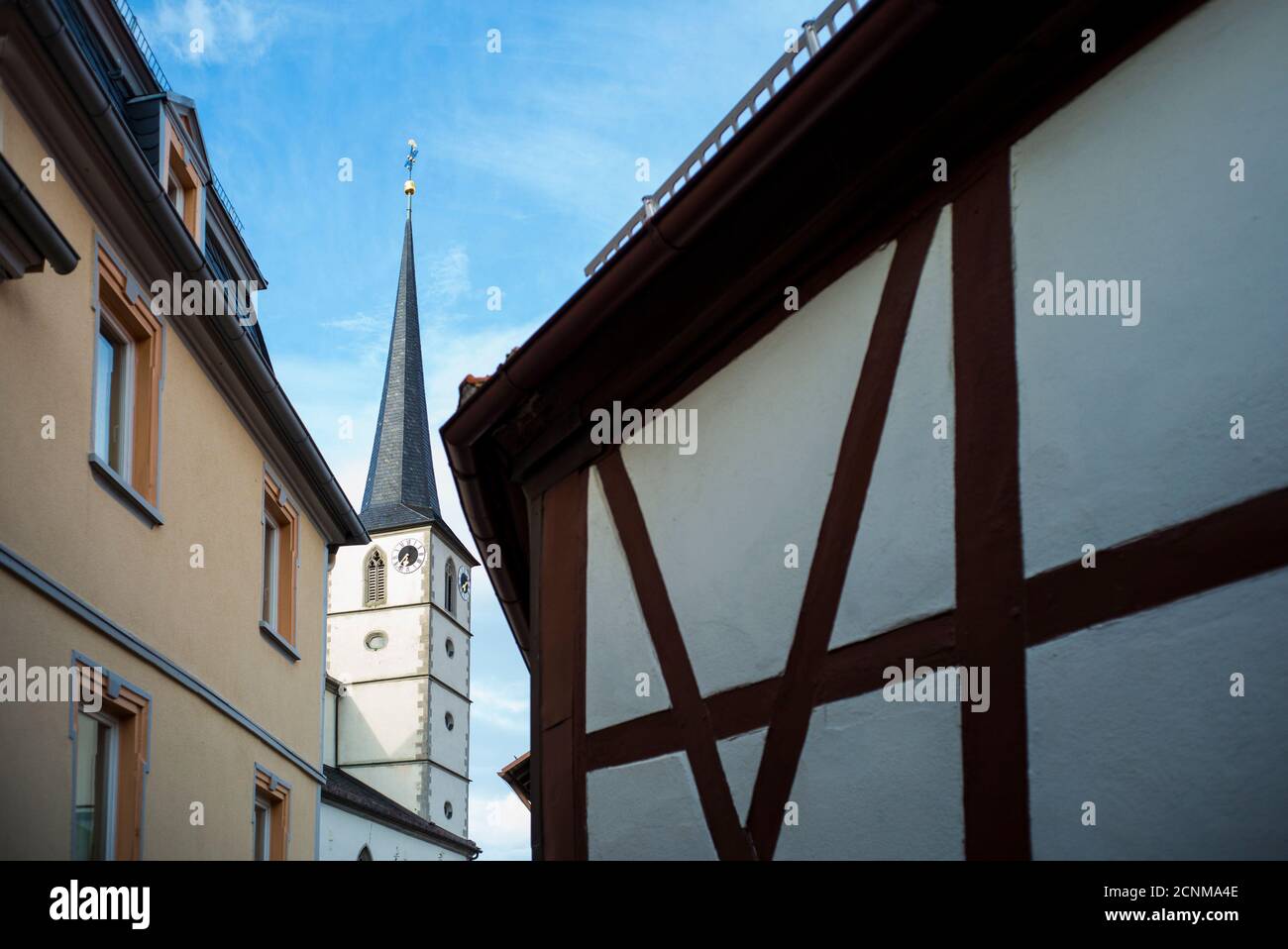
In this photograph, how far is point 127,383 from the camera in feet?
37.1

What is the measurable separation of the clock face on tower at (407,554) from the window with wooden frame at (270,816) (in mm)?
43115

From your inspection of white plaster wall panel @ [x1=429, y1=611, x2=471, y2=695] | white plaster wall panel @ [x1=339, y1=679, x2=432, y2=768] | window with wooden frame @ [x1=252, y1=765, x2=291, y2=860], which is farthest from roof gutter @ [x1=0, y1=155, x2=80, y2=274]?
white plaster wall panel @ [x1=429, y1=611, x2=471, y2=695]

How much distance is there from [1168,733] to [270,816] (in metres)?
11.9

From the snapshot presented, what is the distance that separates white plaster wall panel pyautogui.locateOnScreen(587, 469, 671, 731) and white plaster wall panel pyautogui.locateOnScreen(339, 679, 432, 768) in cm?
4723

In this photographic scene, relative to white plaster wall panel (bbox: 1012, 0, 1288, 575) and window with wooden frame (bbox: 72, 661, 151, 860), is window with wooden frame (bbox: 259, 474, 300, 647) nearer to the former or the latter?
window with wooden frame (bbox: 72, 661, 151, 860)

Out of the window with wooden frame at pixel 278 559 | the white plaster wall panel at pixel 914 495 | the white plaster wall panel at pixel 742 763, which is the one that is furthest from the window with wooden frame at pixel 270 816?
the white plaster wall panel at pixel 914 495

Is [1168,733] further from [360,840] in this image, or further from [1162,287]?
[360,840]

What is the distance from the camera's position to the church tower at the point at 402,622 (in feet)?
180

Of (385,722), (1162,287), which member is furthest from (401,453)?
(1162,287)

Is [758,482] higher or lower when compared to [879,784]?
higher

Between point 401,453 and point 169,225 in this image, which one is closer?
point 169,225

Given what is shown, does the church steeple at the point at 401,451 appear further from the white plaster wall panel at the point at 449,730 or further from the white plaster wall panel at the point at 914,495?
the white plaster wall panel at the point at 914,495

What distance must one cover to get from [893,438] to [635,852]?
2.69 meters

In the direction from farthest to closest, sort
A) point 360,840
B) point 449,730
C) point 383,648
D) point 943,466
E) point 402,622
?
point 402,622, point 383,648, point 449,730, point 360,840, point 943,466
